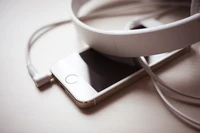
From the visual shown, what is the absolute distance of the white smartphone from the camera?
39cm

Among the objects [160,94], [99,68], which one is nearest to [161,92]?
[160,94]

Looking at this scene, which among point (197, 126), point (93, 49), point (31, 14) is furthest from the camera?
point (31, 14)

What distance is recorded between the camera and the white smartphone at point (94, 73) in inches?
15.2

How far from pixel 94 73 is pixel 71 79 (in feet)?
0.13

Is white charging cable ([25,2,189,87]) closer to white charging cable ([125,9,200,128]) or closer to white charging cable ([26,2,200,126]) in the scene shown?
white charging cable ([26,2,200,126])

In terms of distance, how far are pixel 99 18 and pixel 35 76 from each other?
0.21 m

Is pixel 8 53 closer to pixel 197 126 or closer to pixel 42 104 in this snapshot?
pixel 42 104

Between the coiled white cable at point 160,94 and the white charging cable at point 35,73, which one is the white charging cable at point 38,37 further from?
the coiled white cable at point 160,94

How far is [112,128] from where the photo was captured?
1.17 feet

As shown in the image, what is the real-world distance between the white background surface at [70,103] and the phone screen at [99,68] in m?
0.03

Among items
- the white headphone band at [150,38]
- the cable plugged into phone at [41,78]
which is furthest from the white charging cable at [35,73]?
the white headphone band at [150,38]

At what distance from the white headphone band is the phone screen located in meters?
0.02

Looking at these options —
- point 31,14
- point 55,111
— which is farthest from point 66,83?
point 31,14

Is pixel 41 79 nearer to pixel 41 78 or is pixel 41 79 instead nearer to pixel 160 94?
pixel 41 78
